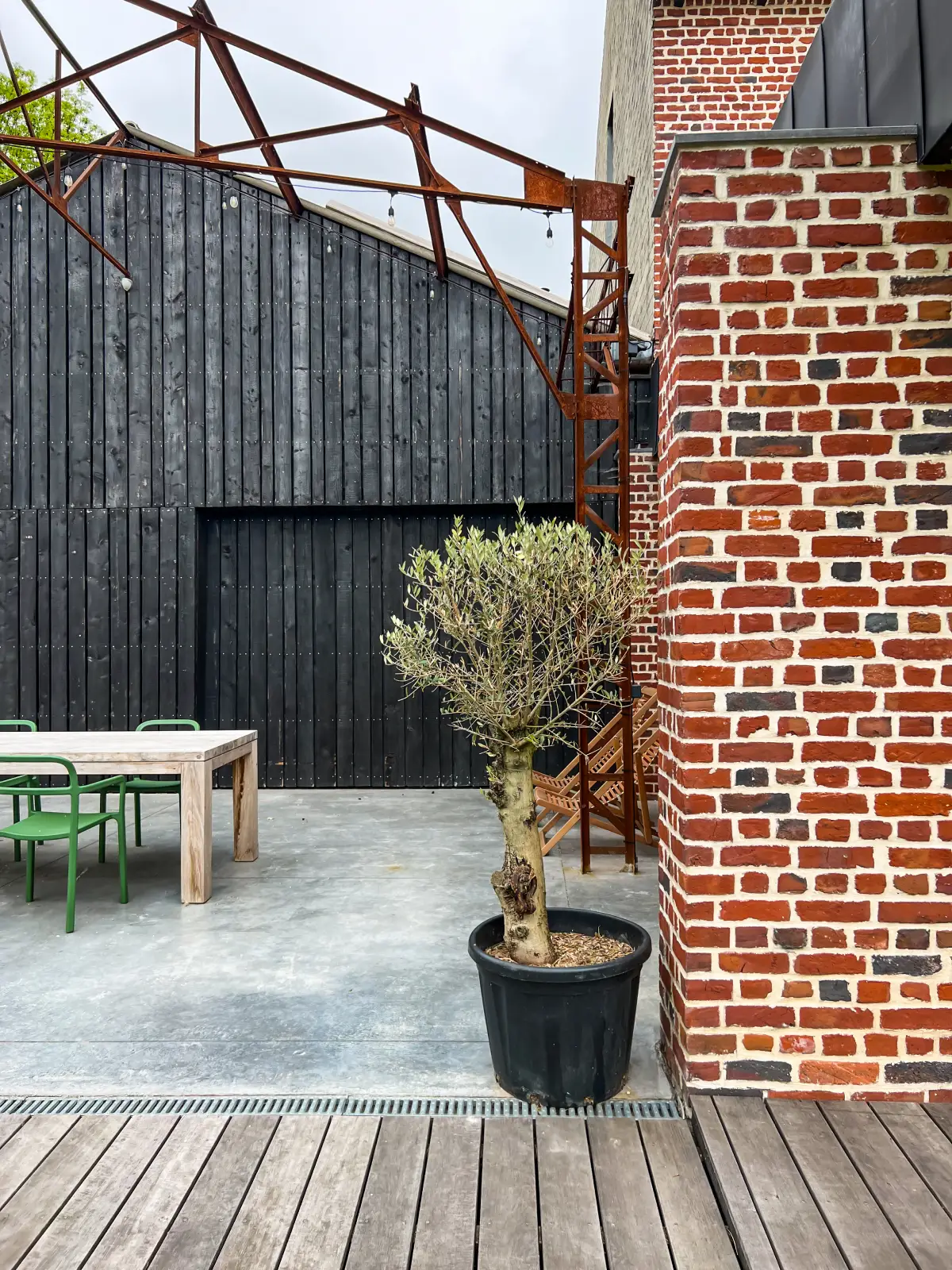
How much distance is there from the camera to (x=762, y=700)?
2.44 m

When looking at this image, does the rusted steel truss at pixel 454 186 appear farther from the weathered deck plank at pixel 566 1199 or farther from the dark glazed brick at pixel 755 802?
the weathered deck plank at pixel 566 1199

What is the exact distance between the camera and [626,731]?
521 centimetres

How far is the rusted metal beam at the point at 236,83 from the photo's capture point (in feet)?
17.9

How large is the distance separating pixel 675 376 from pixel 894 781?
1259 mm

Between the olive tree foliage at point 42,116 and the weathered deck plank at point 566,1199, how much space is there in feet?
49.5

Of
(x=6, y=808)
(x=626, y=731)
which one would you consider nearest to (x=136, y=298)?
(x=6, y=808)

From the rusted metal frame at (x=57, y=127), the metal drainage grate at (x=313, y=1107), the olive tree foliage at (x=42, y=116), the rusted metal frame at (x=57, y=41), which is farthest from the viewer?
the olive tree foliage at (x=42, y=116)

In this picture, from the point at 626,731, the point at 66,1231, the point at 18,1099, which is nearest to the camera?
the point at 66,1231

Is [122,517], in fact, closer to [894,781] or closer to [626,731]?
[626,731]

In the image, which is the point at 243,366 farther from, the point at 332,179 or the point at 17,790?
the point at 17,790

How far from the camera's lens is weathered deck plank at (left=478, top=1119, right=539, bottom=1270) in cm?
191

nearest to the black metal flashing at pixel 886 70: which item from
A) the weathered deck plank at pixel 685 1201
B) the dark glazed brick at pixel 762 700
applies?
the dark glazed brick at pixel 762 700

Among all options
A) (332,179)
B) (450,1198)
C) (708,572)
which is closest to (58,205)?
(332,179)

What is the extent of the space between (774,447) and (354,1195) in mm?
2172
